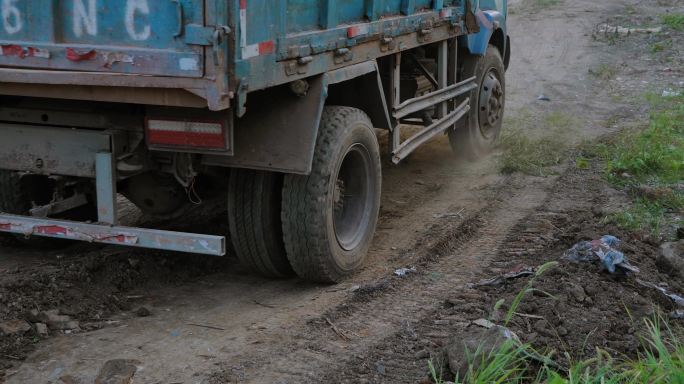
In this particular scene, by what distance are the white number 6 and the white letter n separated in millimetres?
301

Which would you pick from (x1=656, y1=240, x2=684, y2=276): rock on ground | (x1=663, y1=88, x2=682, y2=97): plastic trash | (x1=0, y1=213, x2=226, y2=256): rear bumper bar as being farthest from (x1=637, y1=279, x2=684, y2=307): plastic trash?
(x1=663, y1=88, x2=682, y2=97): plastic trash

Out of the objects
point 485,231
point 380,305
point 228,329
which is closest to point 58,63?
point 228,329

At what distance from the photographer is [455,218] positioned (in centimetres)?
729

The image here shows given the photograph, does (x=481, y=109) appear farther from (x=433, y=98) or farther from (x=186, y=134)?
(x=186, y=134)

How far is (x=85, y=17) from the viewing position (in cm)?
448

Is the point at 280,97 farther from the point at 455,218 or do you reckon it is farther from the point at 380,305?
the point at 455,218

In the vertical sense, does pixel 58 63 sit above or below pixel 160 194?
above

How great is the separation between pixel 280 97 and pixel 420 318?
4.82 ft

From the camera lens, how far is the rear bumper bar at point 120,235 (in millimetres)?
4807

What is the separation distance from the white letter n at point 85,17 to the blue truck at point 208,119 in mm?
11

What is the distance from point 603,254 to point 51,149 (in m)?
3.29

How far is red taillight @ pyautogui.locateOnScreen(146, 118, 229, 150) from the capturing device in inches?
187

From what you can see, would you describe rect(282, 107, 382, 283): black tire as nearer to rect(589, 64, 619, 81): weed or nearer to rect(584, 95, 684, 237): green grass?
rect(584, 95, 684, 237): green grass

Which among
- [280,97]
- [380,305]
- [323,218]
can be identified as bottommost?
[380,305]
